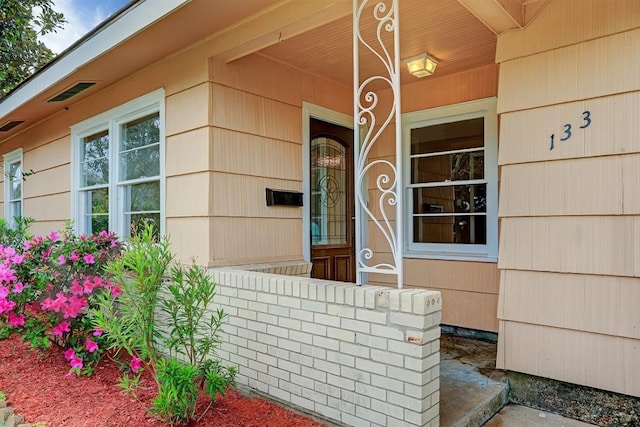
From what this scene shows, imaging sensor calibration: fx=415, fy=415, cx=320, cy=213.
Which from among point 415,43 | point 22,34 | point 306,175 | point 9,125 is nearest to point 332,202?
point 306,175

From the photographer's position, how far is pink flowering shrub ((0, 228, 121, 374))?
3160 millimetres

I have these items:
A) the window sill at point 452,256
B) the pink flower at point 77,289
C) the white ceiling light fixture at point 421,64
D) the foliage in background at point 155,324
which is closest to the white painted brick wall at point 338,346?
the foliage in background at point 155,324

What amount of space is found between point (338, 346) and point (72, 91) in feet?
13.9

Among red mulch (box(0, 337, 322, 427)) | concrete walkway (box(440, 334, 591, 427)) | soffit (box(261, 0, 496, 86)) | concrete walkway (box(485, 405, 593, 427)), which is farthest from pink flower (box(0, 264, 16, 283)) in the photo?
concrete walkway (box(485, 405, 593, 427))

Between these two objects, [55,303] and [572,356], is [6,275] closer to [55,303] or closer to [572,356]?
[55,303]

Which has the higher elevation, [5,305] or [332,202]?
[332,202]

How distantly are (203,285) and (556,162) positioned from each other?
2.20 metres

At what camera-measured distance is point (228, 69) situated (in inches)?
135

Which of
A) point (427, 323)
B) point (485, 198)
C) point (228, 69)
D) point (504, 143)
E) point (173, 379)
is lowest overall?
point (173, 379)

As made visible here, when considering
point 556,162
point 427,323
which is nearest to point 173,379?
point 427,323

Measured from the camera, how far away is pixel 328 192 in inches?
173

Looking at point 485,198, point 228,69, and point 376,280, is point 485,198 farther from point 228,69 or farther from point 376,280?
point 228,69

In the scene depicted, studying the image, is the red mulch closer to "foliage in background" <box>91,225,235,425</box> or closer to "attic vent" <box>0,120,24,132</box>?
"foliage in background" <box>91,225,235,425</box>

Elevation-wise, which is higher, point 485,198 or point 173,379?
point 485,198
